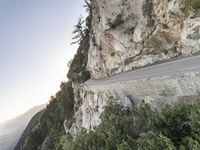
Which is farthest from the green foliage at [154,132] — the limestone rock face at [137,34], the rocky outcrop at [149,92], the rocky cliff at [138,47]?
the limestone rock face at [137,34]

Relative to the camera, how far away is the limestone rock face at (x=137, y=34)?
32.9 m

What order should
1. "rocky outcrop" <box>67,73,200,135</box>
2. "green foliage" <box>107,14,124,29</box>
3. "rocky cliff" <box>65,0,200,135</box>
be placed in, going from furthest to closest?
"green foliage" <box>107,14,124,29</box> → "rocky cliff" <box>65,0,200,135</box> → "rocky outcrop" <box>67,73,200,135</box>

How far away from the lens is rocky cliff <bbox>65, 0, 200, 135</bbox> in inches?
947

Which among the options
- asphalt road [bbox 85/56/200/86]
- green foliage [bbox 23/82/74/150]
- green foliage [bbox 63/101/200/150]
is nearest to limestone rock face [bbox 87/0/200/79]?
asphalt road [bbox 85/56/200/86]

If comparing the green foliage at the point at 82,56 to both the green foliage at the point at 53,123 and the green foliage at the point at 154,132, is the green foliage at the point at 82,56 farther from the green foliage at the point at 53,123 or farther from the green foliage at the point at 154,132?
the green foliage at the point at 154,132

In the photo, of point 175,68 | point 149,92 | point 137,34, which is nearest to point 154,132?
point 149,92

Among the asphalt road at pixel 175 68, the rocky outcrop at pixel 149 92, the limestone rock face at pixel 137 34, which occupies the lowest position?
the rocky outcrop at pixel 149 92

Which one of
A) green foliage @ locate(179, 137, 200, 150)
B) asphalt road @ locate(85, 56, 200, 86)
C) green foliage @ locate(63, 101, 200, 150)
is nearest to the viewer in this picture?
green foliage @ locate(179, 137, 200, 150)

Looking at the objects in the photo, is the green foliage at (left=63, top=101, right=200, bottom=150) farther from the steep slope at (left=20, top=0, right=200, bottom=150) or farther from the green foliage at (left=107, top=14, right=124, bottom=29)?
the green foliage at (left=107, top=14, right=124, bottom=29)

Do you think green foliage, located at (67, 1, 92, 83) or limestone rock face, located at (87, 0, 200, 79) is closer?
limestone rock face, located at (87, 0, 200, 79)

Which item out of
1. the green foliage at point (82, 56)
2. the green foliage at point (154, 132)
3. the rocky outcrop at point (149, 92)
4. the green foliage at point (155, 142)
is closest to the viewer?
the green foliage at point (155, 142)

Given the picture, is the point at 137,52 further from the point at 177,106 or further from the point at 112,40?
the point at 177,106

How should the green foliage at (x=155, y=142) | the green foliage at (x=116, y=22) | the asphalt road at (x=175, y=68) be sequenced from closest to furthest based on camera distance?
the green foliage at (x=155, y=142)
the asphalt road at (x=175, y=68)
the green foliage at (x=116, y=22)

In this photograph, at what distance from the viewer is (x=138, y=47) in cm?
4197
